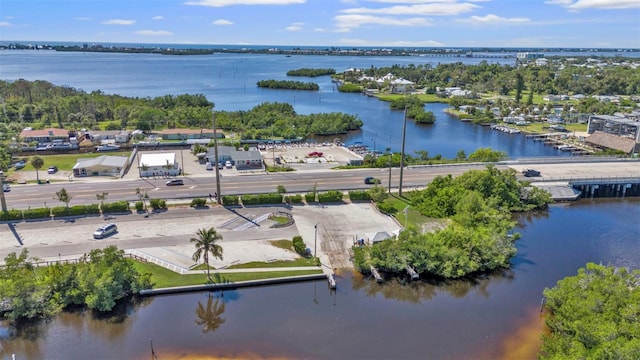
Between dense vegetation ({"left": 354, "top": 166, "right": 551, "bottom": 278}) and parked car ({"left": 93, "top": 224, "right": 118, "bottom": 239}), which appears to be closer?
dense vegetation ({"left": 354, "top": 166, "right": 551, "bottom": 278})

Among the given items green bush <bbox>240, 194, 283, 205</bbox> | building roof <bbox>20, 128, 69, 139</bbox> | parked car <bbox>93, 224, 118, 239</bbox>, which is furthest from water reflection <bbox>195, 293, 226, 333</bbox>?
building roof <bbox>20, 128, 69, 139</bbox>

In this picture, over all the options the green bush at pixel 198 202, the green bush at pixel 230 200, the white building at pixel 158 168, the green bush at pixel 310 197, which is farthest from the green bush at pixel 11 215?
the green bush at pixel 310 197

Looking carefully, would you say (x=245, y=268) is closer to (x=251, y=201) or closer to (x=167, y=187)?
(x=251, y=201)

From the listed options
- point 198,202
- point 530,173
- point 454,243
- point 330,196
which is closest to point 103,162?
point 198,202

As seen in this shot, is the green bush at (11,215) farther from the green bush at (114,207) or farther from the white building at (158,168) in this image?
the white building at (158,168)

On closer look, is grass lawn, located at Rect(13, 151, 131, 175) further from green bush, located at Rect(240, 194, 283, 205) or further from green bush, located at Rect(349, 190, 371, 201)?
green bush, located at Rect(349, 190, 371, 201)

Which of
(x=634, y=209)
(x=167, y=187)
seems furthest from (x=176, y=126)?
(x=634, y=209)
